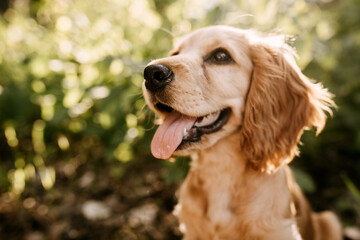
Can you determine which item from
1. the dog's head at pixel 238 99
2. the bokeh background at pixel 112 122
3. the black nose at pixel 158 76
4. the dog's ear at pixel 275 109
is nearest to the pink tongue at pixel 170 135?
the dog's head at pixel 238 99

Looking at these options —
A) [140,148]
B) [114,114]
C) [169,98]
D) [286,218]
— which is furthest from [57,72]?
[286,218]

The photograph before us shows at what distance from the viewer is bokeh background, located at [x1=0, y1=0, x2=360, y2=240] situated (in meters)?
2.65

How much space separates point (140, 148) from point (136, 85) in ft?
2.17

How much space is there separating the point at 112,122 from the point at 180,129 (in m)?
1.04

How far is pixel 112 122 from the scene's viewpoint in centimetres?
259

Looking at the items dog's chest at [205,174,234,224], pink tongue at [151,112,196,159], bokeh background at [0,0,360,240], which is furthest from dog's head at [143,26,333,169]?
bokeh background at [0,0,360,240]

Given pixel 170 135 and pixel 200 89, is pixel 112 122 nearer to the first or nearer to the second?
pixel 170 135

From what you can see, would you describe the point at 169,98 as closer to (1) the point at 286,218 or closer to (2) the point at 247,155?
(2) the point at 247,155

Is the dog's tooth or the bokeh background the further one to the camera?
the bokeh background

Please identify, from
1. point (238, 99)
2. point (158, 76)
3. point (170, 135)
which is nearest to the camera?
point (158, 76)

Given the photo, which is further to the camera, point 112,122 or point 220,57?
point 112,122

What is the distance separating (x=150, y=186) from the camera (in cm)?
333

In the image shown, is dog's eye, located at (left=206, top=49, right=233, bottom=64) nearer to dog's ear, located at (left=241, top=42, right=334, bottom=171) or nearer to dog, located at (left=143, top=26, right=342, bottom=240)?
dog, located at (left=143, top=26, right=342, bottom=240)

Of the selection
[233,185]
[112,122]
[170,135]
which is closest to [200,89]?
[170,135]
